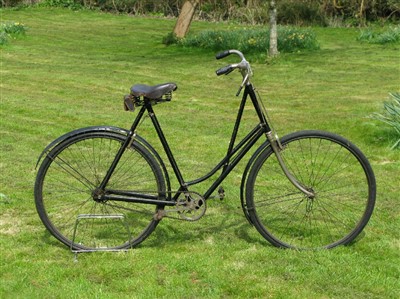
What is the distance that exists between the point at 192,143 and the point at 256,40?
10.1 metres

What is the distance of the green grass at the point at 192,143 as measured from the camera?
4.59 meters

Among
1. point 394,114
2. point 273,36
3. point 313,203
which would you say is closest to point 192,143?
point 394,114

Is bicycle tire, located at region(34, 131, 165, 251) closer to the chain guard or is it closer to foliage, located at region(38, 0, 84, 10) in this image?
the chain guard

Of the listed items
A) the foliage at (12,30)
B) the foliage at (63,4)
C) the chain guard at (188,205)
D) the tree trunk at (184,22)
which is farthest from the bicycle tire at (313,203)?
the foliage at (63,4)

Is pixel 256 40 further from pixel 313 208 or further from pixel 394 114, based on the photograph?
pixel 313 208

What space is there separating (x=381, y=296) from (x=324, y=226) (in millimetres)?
1418

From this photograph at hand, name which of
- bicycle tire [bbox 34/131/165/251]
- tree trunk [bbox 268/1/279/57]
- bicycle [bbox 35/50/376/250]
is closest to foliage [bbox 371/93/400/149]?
bicycle [bbox 35/50/376/250]

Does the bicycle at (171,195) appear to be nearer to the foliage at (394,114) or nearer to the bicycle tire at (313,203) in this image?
the bicycle tire at (313,203)

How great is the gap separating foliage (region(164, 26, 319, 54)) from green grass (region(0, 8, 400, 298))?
60 cm

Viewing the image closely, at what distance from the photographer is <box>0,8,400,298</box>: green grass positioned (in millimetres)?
4590

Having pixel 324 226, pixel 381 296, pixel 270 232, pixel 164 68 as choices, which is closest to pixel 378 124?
pixel 324 226

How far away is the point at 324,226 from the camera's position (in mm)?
5812

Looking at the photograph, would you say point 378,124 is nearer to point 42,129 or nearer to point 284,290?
point 42,129

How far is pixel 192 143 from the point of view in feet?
30.8
